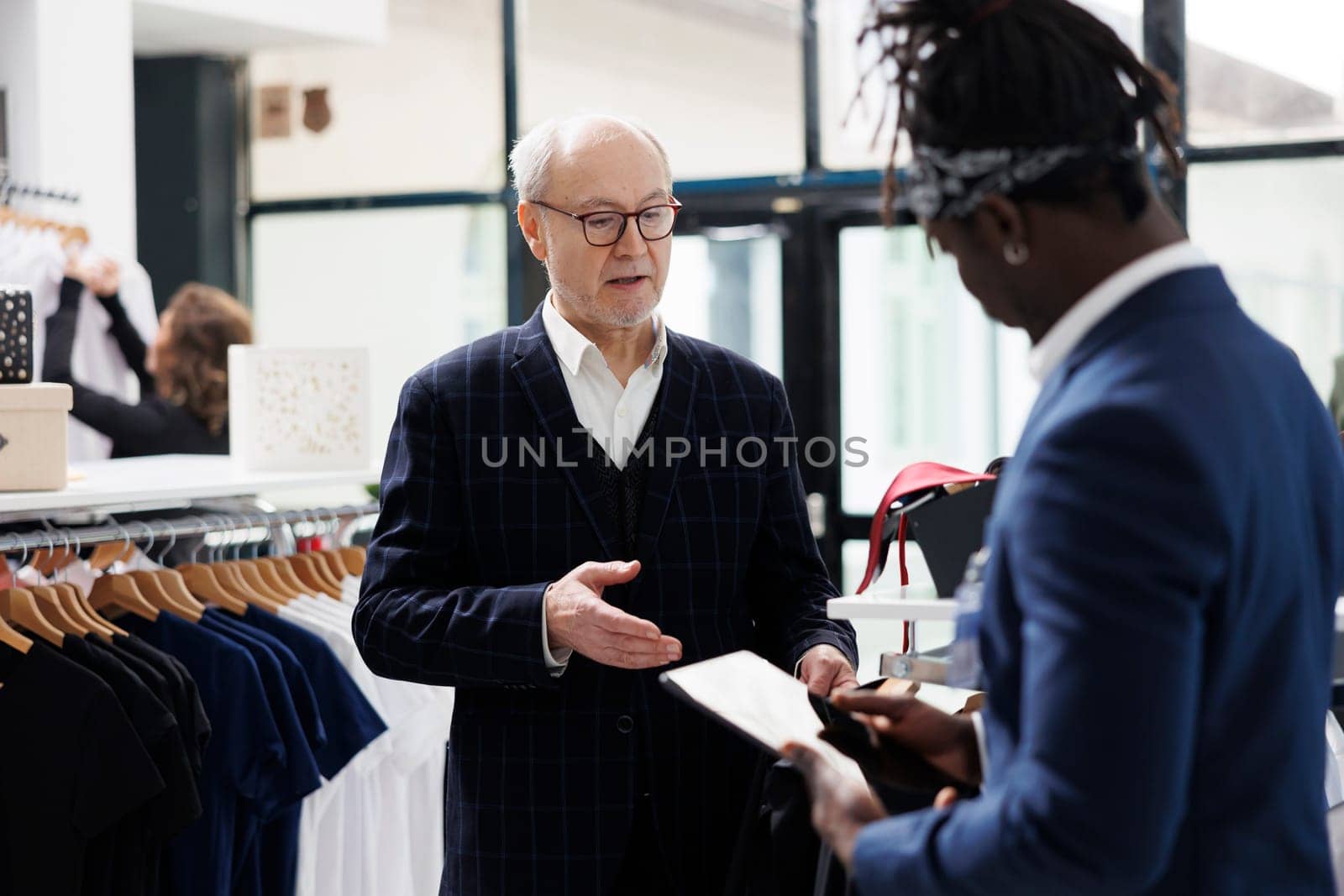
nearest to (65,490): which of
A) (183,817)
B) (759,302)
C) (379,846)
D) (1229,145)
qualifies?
(183,817)

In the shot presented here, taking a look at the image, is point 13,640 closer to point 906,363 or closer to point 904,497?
point 904,497

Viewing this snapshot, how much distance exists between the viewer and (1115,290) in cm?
96

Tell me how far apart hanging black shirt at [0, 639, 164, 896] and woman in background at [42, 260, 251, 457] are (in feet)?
5.89

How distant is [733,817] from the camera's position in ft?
6.16

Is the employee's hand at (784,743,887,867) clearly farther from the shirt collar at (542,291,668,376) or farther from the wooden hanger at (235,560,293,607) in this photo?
the wooden hanger at (235,560,293,607)

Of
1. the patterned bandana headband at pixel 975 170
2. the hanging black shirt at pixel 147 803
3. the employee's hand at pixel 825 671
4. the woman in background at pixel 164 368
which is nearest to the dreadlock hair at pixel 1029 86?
the patterned bandana headband at pixel 975 170

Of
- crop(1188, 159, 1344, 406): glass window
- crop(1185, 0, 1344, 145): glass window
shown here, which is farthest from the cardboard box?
crop(1185, 0, 1344, 145): glass window

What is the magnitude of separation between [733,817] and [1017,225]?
112 cm

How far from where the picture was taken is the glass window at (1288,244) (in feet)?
15.4

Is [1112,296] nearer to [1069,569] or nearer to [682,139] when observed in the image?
[1069,569]

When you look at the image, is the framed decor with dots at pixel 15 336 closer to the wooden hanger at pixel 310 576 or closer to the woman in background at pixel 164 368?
the wooden hanger at pixel 310 576

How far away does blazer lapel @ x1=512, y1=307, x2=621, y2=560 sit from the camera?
1869mm

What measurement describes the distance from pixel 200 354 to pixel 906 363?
2.49 m

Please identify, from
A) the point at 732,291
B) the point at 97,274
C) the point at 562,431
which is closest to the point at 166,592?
the point at 562,431
